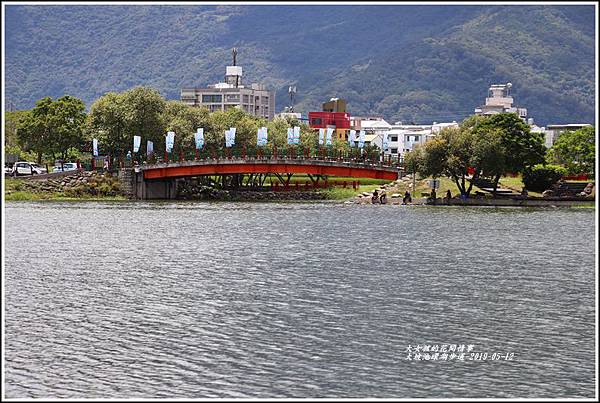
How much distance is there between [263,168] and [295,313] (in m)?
77.6

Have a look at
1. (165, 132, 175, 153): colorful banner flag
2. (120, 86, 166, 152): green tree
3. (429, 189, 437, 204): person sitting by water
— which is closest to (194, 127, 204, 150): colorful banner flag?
(165, 132, 175, 153): colorful banner flag

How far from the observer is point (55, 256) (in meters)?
56.2

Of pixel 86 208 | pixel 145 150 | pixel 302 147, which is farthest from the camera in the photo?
pixel 302 147

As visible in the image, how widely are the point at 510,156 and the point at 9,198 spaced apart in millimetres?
48488

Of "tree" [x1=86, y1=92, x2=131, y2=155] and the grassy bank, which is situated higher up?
"tree" [x1=86, y1=92, x2=131, y2=155]

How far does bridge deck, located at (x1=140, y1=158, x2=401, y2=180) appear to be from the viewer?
11394 cm

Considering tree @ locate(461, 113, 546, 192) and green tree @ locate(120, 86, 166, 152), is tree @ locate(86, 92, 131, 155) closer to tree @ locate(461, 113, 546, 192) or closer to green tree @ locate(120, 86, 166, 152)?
green tree @ locate(120, 86, 166, 152)

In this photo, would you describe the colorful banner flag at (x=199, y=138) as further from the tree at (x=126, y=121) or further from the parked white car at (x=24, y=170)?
the parked white car at (x=24, y=170)

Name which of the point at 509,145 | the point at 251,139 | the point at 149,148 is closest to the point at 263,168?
the point at 149,148

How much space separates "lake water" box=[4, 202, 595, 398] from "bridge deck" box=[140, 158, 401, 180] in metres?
41.8

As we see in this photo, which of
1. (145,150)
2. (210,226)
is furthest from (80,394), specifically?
(145,150)

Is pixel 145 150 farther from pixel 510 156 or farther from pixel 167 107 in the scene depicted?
pixel 510 156

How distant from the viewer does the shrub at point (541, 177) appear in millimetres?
106625

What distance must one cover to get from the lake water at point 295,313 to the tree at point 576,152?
5146cm
